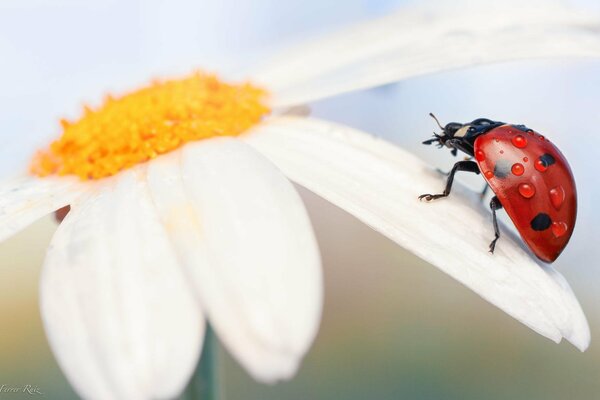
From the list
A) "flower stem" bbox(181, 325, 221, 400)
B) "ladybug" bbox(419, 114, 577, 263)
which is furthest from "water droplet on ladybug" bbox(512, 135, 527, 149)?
"flower stem" bbox(181, 325, 221, 400)

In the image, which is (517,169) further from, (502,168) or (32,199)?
(32,199)

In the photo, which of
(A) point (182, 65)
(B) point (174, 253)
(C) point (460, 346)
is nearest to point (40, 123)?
(A) point (182, 65)

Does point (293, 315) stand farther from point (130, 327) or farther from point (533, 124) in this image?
point (533, 124)

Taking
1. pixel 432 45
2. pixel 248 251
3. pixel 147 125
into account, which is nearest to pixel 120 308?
pixel 248 251

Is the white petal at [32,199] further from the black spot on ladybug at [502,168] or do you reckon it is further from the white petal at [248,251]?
the black spot on ladybug at [502,168]

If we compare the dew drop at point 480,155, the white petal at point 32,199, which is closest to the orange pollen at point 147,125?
the white petal at point 32,199

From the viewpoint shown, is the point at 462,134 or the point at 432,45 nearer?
the point at 462,134
